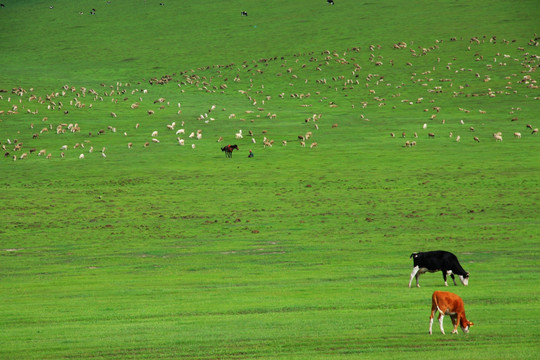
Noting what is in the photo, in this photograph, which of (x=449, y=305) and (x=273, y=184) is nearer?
(x=449, y=305)

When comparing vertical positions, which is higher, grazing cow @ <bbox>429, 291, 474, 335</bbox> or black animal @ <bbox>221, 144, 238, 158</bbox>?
black animal @ <bbox>221, 144, 238, 158</bbox>

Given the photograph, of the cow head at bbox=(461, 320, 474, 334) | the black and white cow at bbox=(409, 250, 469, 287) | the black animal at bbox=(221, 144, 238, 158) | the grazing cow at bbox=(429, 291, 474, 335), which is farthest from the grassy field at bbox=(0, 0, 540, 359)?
the black animal at bbox=(221, 144, 238, 158)

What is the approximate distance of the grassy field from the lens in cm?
1861

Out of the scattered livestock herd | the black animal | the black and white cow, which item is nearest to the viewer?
the black and white cow

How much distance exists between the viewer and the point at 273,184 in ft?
162

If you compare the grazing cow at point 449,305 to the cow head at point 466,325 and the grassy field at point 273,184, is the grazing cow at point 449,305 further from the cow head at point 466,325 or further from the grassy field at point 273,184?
the grassy field at point 273,184

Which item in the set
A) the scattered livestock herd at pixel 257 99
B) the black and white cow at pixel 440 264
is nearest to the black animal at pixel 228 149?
the scattered livestock herd at pixel 257 99

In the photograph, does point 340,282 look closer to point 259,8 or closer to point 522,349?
point 522,349

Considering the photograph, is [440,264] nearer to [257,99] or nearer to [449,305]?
[449,305]

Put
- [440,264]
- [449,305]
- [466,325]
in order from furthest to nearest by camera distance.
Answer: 1. [440,264]
2. [466,325]
3. [449,305]

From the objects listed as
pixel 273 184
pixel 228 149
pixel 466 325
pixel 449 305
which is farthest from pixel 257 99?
pixel 449 305

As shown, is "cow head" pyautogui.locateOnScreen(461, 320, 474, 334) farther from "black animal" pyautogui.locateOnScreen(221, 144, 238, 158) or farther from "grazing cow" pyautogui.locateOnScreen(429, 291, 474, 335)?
"black animal" pyautogui.locateOnScreen(221, 144, 238, 158)

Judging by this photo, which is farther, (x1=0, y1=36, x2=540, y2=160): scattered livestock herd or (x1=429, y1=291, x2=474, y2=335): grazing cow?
(x1=0, y1=36, x2=540, y2=160): scattered livestock herd

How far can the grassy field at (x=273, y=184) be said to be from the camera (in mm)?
18609
